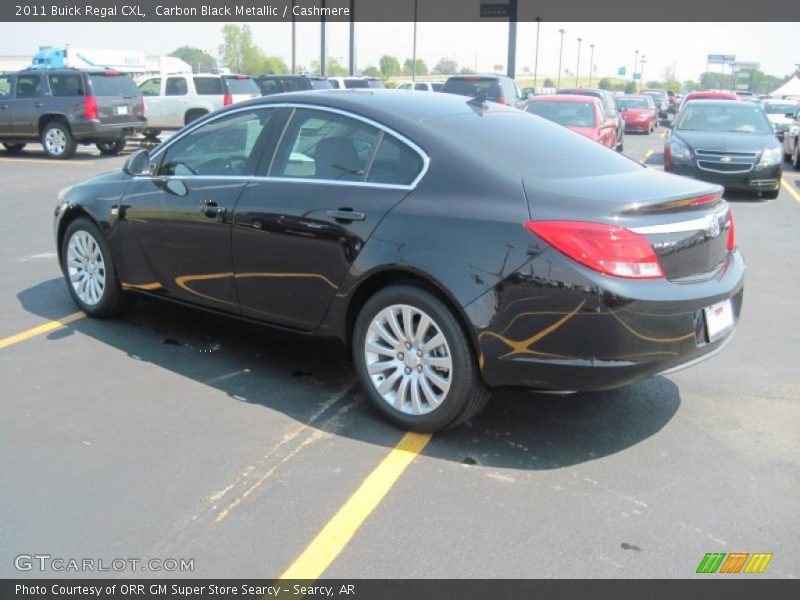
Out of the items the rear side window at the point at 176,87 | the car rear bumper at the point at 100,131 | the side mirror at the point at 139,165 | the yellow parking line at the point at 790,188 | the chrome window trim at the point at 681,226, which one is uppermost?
the rear side window at the point at 176,87

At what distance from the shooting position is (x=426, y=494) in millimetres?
3506

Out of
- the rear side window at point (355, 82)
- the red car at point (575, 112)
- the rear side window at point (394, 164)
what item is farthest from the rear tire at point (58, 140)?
the rear side window at point (394, 164)

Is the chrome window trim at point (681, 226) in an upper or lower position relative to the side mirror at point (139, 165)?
lower

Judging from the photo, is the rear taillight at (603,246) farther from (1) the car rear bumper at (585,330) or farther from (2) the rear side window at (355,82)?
(2) the rear side window at (355,82)

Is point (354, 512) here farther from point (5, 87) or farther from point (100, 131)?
point (5, 87)

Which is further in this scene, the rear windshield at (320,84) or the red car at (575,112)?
the rear windshield at (320,84)

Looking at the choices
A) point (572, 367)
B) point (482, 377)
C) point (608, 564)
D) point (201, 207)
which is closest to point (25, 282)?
point (201, 207)

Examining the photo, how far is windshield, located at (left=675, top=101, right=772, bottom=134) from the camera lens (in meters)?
14.1

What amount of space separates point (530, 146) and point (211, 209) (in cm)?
194

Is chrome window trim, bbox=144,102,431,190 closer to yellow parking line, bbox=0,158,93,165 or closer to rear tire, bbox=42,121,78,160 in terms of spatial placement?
yellow parking line, bbox=0,158,93,165

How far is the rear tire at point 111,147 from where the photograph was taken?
19.4 metres

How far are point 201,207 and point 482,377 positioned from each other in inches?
84.8

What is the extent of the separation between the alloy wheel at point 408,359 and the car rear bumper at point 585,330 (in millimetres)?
264

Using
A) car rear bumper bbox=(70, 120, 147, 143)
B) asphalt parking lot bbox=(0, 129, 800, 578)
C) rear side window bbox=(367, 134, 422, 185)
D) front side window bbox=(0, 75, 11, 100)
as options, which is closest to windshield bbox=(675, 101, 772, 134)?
asphalt parking lot bbox=(0, 129, 800, 578)
